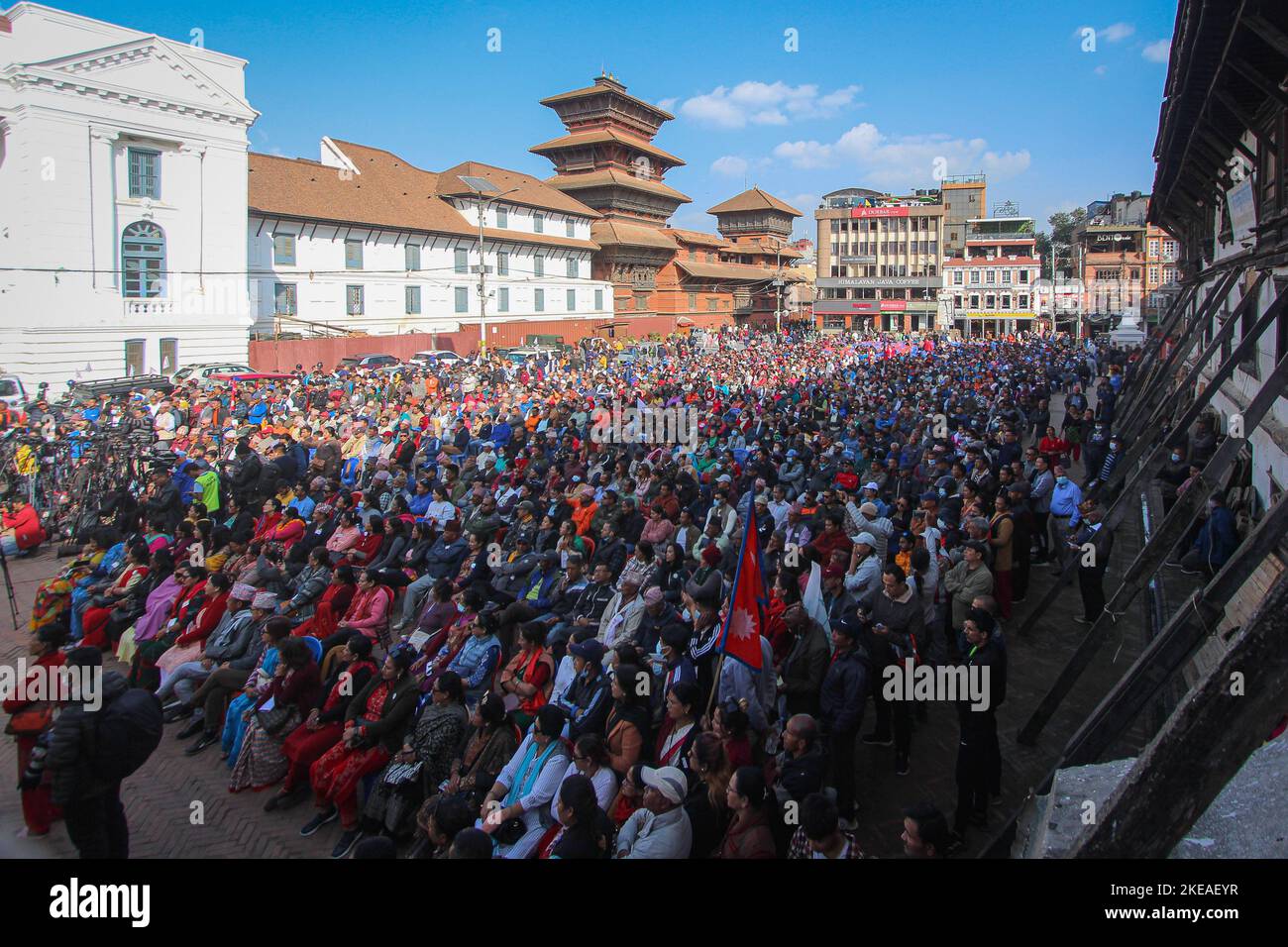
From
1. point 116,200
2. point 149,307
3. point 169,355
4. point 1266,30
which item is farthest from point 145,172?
point 1266,30

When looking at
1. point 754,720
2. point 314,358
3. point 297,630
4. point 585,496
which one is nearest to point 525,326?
point 314,358

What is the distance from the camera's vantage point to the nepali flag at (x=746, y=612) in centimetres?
530

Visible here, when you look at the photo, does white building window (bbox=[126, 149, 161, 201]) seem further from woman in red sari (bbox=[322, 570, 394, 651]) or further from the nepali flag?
the nepali flag

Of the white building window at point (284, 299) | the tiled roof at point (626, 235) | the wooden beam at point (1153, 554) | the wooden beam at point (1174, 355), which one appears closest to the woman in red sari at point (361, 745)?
the wooden beam at point (1153, 554)

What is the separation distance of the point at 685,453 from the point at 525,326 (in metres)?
30.5

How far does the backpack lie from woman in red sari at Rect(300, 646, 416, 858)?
1318 mm

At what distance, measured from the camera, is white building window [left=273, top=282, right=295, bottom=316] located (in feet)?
115

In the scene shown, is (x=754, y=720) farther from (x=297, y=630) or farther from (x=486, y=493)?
(x=486, y=493)

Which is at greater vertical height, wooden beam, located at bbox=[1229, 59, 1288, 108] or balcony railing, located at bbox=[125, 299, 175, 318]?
balcony railing, located at bbox=[125, 299, 175, 318]

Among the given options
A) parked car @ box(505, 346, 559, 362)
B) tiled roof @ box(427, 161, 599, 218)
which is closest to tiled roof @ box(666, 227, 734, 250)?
tiled roof @ box(427, 161, 599, 218)

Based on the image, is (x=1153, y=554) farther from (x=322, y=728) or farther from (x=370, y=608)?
A: (x=370, y=608)

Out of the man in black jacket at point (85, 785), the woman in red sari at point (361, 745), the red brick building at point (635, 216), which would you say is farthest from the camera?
the red brick building at point (635, 216)

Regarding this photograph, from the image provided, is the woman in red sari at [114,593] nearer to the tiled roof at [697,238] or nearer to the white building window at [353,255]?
the white building window at [353,255]

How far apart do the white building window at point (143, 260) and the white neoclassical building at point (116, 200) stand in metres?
0.05
